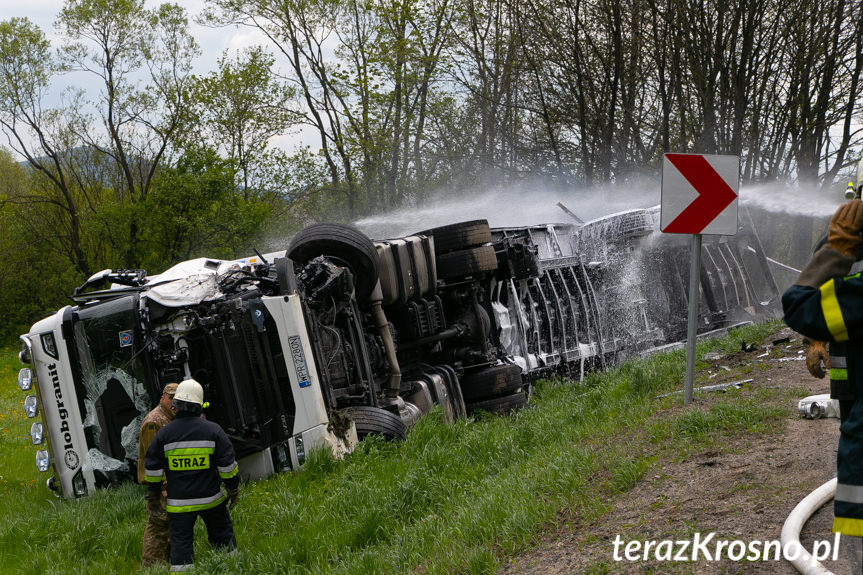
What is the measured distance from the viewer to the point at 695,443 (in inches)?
220

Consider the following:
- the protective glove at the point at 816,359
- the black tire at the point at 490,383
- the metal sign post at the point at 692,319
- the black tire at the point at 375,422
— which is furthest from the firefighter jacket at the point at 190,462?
the black tire at the point at 490,383

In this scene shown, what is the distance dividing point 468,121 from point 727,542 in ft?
83.9

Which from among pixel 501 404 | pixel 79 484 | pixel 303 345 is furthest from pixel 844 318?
pixel 501 404

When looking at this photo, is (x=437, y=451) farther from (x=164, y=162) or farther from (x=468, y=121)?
(x=164, y=162)

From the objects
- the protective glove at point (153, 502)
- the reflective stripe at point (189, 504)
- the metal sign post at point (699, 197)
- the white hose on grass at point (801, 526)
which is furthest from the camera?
the metal sign post at point (699, 197)

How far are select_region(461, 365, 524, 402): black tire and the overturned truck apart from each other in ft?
0.05

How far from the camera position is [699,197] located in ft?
23.6

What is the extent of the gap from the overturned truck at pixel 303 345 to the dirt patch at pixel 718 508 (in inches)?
131

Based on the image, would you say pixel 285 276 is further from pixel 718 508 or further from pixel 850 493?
pixel 850 493

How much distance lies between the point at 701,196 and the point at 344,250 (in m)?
3.36

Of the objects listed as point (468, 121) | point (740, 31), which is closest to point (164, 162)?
point (468, 121)

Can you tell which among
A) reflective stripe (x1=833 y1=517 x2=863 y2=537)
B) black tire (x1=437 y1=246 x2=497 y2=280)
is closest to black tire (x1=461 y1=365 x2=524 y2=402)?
black tire (x1=437 y1=246 x2=497 y2=280)

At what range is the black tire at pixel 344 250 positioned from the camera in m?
8.34

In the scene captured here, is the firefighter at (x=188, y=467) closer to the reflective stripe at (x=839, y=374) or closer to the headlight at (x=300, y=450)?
the headlight at (x=300, y=450)
